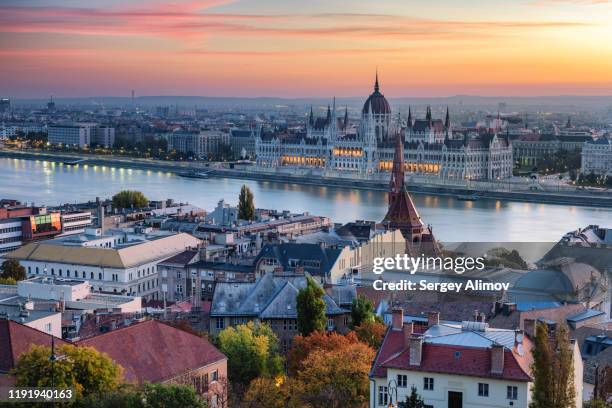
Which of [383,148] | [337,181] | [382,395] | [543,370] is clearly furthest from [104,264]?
[383,148]

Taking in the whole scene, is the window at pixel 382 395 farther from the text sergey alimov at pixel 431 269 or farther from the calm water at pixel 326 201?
the calm water at pixel 326 201

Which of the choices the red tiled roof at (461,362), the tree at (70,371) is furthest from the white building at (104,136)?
the red tiled roof at (461,362)

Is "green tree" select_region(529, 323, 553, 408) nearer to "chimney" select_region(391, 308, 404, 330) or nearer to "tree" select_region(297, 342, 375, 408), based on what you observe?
"chimney" select_region(391, 308, 404, 330)

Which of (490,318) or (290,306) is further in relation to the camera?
(290,306)

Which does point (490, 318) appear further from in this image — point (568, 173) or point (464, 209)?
point (568, 173)

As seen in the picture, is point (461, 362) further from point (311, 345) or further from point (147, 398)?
point (311, 345)

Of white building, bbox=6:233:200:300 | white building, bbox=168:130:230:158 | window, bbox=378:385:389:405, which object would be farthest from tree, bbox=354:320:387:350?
white building, bbox=168:130:230:158

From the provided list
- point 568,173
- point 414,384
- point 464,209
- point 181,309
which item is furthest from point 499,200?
point 414,384
